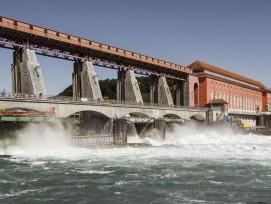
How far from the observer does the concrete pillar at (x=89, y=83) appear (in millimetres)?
45656

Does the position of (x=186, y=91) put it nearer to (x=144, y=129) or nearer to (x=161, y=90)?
(x=161, y=90)

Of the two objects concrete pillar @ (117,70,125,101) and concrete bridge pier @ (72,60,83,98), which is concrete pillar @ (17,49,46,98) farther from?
concrete pillar @ (117,70,125,101)

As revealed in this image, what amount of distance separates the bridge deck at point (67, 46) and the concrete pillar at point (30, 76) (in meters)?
1.97

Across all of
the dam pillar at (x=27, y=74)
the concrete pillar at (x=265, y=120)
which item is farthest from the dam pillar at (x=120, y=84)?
the concrete pillar at (x=265, y=120)

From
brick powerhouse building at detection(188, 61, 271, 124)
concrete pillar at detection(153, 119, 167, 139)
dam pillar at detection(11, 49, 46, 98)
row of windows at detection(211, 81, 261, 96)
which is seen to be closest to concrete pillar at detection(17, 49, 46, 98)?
dam pillar at detection(11, 49, 46, 98)

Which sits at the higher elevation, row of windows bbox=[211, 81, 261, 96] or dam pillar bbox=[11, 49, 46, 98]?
row of windows bbox=[211, 81, 261, 96]

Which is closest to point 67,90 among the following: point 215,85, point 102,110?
point 215,85

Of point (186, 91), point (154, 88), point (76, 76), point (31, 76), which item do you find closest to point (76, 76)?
point (76, 76)

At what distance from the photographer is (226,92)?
89250 mm

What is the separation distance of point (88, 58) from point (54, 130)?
14.4 meters

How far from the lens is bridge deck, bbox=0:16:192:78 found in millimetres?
38156

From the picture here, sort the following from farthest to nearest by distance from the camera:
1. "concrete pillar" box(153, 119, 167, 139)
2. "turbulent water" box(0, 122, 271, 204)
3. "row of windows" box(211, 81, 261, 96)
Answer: "row of windows" box(211, 81, 261, 96) < "concrete pillar" box(153, 119, 167, 139) < "turbulent water" box(0, 122, 271, 204)

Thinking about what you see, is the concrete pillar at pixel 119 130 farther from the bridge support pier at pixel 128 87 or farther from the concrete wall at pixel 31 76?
the concrete wall at pixel 31 76

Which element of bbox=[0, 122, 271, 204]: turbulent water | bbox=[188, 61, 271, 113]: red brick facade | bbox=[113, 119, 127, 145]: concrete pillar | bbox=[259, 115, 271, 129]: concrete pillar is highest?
bbox=[188, 61, 271, 113]: red brick facade
